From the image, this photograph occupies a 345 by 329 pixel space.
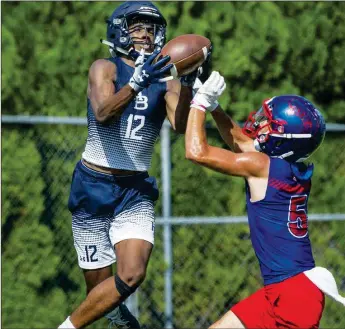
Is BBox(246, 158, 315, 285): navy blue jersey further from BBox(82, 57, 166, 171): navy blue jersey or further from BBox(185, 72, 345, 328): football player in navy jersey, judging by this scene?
BBox(82, 57, 166, 171): navy blue jersey

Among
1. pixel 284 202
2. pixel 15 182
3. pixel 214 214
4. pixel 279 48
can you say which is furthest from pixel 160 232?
pixel 284 202

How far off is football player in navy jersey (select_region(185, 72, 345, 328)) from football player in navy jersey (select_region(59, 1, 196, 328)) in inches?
27.0

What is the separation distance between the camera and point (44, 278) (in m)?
8.68

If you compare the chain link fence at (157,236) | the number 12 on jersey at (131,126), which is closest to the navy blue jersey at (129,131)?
the number 12 on jersey at (131,126)

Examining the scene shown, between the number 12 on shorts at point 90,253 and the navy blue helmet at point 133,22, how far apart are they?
1233 mm

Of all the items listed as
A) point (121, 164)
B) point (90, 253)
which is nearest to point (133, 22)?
point (121, 164)

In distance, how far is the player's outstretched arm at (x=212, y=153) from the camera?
592cm

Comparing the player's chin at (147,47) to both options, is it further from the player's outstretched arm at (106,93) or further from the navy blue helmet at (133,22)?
the player's outstretched arm at (106,93)

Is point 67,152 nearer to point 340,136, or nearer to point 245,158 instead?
point 340,136

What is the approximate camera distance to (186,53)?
6.40 meters

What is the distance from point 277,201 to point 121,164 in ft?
4.19

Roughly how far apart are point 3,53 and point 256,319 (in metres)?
3.76

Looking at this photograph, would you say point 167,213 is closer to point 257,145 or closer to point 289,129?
point 257,145

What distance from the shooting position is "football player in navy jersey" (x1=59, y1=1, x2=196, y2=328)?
663 centimetres
